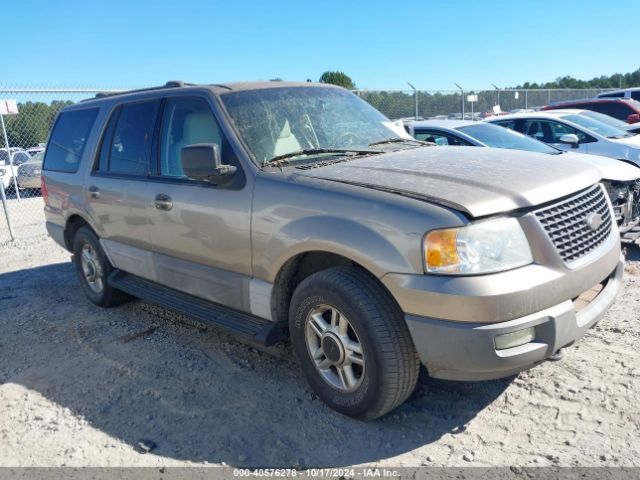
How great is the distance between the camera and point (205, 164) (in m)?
3.33

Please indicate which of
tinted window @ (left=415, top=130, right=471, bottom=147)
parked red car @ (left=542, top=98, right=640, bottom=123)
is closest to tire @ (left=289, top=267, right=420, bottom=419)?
tinted window @ (left=415, top=130, right=471, bottom=147)

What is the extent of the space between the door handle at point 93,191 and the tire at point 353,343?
2561 mm

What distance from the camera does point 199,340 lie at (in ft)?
14.6

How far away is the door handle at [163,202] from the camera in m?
3.98

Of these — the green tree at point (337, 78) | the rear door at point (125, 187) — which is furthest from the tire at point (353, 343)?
the green tree at point (337, 78)

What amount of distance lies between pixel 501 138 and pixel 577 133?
2.33 m

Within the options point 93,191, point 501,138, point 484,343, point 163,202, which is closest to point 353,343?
point 484,343

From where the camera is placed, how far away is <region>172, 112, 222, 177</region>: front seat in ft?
12.4

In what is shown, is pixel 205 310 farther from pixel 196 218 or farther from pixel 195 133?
pixel 195 133

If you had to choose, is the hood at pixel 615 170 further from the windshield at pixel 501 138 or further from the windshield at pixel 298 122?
the windshield at pixel 298 122

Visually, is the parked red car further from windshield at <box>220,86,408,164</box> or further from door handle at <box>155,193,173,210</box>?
door handle at <box>155,193,173,210</box>

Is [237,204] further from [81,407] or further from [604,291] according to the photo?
[604,291]

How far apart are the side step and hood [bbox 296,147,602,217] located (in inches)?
41.6

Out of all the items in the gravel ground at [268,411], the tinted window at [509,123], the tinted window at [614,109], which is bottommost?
the gravel ground at [268,411]
